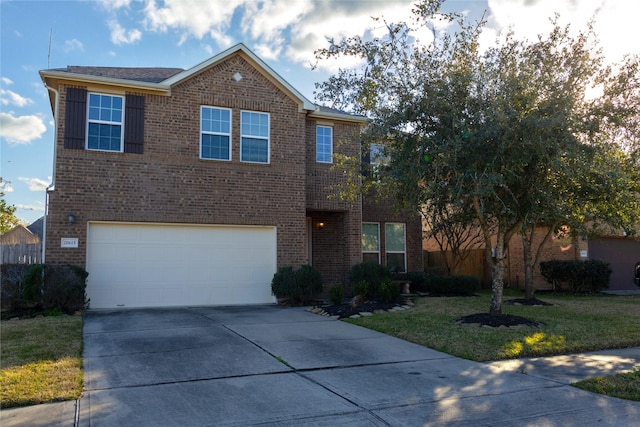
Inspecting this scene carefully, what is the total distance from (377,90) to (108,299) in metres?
8.43

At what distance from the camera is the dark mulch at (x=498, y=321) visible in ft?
34.0

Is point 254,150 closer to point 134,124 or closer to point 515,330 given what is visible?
point 134,124

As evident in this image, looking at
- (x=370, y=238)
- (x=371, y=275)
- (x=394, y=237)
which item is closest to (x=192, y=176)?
(x=371, y=275)

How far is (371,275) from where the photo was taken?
14.5 m

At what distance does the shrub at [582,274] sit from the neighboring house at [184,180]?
29.5ft

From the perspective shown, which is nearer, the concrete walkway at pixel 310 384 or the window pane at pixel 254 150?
the concrete walkway at pixel 310 384

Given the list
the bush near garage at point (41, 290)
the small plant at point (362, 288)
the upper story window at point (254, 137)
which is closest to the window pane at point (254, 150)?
the upper story window at point (254, 137)

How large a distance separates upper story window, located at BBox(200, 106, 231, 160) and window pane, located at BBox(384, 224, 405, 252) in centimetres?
701

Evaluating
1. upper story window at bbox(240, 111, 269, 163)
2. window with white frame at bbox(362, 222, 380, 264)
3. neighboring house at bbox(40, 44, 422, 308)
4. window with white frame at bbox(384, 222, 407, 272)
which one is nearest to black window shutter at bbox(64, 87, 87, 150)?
neighboring house at bbox(40, 44, 422, 308)

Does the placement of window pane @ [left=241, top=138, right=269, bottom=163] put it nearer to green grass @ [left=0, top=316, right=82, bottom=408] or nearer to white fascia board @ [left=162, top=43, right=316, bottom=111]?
white fascia board @ [left=162, top=43, right=316, bottom=111]

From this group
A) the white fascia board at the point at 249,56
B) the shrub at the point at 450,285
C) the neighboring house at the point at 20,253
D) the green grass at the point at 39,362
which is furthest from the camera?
the shrub at the point at 450,285

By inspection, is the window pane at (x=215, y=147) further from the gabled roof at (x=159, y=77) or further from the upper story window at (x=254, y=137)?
the gabled roof at (x=159, y=77)

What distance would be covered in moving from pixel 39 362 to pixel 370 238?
1284 centimetres

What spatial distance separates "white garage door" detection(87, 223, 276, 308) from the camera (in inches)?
509
